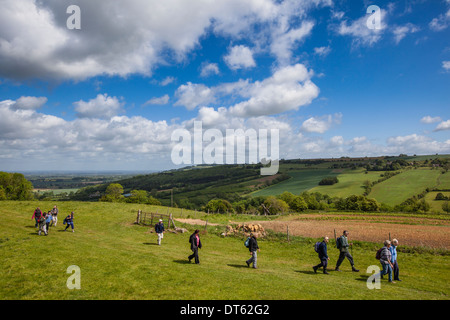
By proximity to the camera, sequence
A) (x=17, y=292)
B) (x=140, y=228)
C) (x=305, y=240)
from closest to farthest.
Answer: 1. (x=17, y=292)
2. (x=305, y=240)
3. (x=140, y=228)

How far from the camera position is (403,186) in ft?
338

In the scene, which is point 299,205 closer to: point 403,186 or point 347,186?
point 347,186

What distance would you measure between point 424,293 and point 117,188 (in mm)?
95977

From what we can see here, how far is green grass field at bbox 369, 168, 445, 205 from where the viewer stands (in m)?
90.9

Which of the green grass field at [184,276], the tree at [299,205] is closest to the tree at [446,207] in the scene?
the tree at [299,205]

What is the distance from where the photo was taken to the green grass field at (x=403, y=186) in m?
90.9

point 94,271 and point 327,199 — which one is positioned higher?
point 94,271

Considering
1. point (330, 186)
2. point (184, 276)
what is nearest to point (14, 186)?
point (184, 276)

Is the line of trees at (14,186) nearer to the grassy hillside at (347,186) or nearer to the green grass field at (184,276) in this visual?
the green grass field at (184,276)

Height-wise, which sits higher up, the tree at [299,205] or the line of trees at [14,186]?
the line of trees at [14,186]

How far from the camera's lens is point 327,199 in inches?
4023

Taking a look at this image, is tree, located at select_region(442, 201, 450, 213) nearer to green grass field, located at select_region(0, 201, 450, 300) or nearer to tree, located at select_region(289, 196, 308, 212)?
tree, located at select_region(289, 196, 308, 212)
